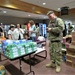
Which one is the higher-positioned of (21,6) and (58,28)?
(21,6)

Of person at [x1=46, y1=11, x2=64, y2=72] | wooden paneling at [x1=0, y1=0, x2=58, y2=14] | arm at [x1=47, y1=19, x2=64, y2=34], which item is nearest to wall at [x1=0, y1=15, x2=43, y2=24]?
wooden paneling at [x1=0, y1=0, x2=58, y2=14]

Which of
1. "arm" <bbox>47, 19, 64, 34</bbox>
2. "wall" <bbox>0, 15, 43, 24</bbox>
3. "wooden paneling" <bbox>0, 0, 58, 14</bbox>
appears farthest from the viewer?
"wall" <bbox>0, 15, 43, 24</bbox>

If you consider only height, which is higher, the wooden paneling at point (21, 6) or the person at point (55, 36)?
the wooden paneling at point (21, 6)

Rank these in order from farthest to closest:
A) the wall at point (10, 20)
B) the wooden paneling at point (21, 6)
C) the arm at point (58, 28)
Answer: the wall at point (10, 20) → the wooden paneling at point (21, 6) → the arm at point (58, 28)

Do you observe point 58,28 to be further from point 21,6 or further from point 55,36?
point 21,6

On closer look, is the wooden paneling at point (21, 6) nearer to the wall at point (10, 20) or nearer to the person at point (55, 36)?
the person at point (55, 36)

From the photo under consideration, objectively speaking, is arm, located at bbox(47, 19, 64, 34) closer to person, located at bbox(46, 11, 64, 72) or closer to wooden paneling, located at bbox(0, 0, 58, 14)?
person, located at bbox(46, 11, 64, 72)

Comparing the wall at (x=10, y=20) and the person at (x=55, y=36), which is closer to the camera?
the person at (x=55, y=36)

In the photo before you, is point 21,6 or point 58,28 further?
point 21,6

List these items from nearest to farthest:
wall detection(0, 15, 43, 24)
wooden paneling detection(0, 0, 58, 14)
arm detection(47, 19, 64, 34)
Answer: arm detection(47, 19, 64, 34) < wooden paneling detection(0, 0, 58, 14) < wall detection(0, 15, 43, 24)

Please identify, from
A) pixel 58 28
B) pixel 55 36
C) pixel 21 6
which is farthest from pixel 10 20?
pixel 58 28

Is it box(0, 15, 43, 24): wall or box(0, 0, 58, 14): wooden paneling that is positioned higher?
box(0, 0, 58, 14): wooden paneling

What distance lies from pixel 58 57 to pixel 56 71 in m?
0.39

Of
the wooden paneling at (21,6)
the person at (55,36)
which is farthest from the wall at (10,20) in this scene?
the person at (55,36)
